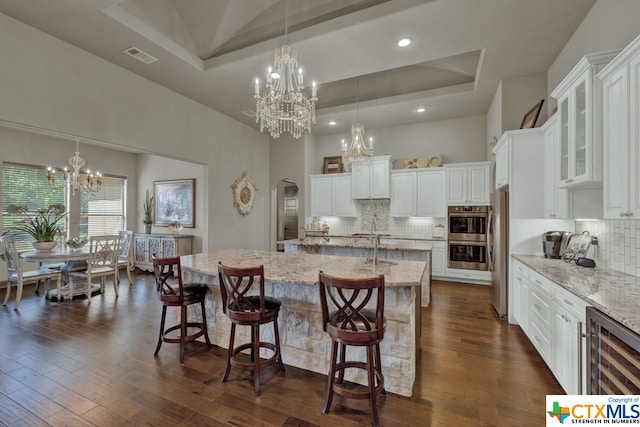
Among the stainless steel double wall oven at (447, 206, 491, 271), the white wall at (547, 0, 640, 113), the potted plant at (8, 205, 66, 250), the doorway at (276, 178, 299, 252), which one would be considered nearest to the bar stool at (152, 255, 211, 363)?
the potted plant at (8, 205, 66, 250)

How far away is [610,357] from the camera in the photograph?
1.55m

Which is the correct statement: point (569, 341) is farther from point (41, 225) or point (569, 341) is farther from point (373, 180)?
point (41, 225)

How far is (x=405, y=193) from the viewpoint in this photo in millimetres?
6445

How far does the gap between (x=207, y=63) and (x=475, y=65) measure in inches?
165

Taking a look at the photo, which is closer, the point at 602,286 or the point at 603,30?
the point at 602,286

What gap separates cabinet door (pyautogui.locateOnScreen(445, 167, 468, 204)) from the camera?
580 cm

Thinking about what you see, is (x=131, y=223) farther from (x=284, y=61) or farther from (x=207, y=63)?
(x=284, y=61)

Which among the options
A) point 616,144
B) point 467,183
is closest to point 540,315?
point 616,144

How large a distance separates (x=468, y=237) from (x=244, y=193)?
192 inches

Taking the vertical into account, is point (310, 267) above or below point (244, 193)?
below

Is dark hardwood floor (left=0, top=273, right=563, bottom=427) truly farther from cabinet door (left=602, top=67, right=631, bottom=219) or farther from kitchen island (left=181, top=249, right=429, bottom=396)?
cabinet door (left=602, top=67, right=631, bottom=219)

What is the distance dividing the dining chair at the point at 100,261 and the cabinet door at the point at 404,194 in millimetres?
5500

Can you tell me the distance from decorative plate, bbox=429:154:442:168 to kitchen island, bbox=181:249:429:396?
13.4 feet

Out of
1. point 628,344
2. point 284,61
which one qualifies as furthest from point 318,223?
point 628,344
